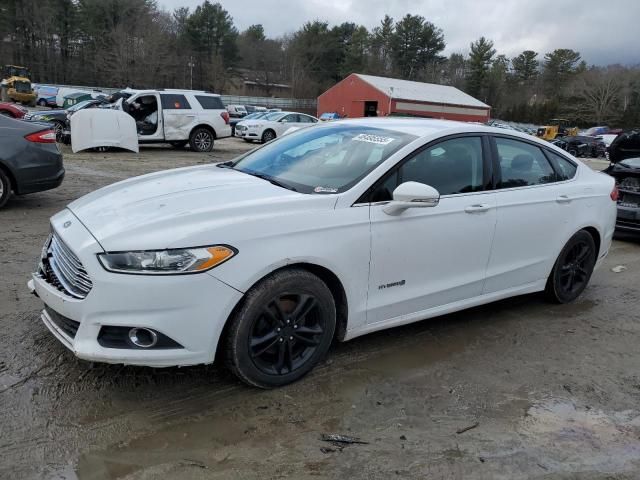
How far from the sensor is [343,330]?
3.41 meters

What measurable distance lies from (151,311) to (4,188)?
18.5 ft

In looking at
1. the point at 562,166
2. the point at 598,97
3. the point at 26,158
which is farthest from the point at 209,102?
the point at 598,97

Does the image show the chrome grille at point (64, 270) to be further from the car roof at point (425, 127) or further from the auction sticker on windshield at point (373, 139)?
the car roof at point (425, 127)

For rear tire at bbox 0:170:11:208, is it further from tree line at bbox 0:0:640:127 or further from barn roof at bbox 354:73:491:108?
tree line at bbox 0:0:640:127

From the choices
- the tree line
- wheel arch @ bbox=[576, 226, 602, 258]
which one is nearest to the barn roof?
the tree line

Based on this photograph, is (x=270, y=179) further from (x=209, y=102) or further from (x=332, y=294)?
(x=209, y=102)

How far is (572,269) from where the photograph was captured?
4.90 m

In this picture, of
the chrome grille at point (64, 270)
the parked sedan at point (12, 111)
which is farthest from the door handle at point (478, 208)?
the parked sedan at point (12, 111)

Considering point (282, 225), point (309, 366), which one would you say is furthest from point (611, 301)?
point (282, 225)

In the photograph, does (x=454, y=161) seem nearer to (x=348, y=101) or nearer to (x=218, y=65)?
(x=348, y=101)

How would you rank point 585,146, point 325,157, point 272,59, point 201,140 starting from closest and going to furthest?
point 325,157, point 201,140, point 585,146, point 272,59

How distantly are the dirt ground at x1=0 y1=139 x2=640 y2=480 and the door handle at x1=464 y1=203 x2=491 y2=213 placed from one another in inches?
39.4

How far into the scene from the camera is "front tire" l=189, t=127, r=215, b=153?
1735 centimetres

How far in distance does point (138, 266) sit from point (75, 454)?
36.7 inches
